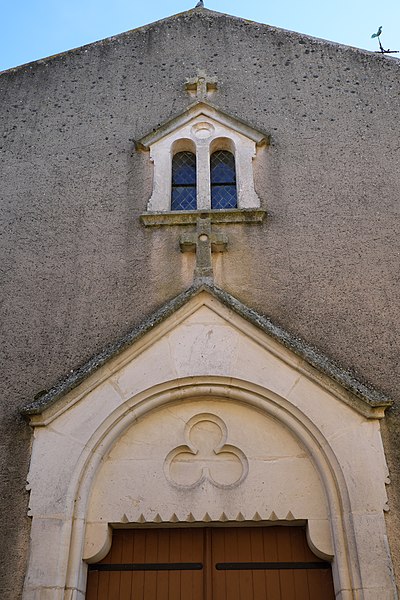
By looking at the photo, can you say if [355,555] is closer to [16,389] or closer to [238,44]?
[16,389]

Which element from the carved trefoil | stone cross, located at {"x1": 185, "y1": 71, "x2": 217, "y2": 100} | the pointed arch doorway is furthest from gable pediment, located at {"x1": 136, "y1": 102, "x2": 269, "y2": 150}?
the pointed arch doorway

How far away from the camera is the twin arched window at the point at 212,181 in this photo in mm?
6422

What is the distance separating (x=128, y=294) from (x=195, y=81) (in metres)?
3.27

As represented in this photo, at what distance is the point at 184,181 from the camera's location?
261 inches

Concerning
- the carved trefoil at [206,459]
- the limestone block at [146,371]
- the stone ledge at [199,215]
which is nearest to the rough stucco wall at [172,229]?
the stone ledge at [199,215]

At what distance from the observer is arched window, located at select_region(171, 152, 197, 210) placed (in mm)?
6438

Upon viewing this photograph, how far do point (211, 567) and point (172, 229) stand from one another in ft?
10.5

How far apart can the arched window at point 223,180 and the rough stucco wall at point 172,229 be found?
36 cm

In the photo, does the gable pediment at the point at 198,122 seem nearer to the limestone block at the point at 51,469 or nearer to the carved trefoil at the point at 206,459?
the carved trefoil at the point at 206,459

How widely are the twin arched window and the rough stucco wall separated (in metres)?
0.36

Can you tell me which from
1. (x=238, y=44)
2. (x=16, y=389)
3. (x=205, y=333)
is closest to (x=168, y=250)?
(x=205, y=333)

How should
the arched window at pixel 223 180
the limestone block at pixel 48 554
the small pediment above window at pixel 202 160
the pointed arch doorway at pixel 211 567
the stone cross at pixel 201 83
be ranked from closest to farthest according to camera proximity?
1. the limestone block at pixel 48 554
2. the pointed arch doorway at pixel 211 567
3. the small pediment above window at pixel 202 160
4. the arched window at pixel 223 180
5. the stone cross at pixel 201 83

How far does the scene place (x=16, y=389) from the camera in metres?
5.02

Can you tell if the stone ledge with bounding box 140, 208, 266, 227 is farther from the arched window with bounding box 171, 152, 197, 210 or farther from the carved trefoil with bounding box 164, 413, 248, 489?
the carved trefoil with bounding box 164, 413, 248, 489
